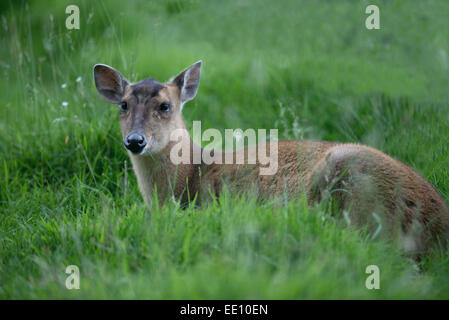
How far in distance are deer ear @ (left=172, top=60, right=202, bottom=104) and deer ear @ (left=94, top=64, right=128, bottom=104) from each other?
0.57 m

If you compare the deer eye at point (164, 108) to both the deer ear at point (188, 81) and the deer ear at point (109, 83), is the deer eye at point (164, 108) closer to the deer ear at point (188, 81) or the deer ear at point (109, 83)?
the deer ear at point (188, 81)

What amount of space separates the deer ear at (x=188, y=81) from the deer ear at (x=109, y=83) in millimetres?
571

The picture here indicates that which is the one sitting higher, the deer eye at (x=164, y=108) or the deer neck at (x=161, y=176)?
the deer eye at (x=164, y=108)

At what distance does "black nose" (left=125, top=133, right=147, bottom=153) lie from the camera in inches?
188

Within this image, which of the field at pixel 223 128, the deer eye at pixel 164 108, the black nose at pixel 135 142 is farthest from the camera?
the deer eye at pixel 164 108

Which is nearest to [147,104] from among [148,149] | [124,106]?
[124,106]

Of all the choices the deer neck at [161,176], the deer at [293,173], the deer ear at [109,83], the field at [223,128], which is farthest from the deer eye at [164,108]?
the field at [223,128]

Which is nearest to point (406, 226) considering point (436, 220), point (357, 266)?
point (436, 220)

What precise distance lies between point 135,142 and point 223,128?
2786 millimetres

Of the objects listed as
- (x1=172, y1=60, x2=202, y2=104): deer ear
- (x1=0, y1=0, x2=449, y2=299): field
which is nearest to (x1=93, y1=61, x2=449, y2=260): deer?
(x1=172, y1=60, x2=202, y2=104): deer ear

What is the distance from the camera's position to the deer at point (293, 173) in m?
4.11

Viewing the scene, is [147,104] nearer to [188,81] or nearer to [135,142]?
[135,142]
